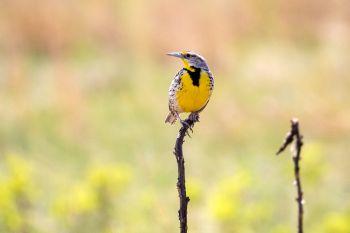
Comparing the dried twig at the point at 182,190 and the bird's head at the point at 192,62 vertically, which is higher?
the bird's head at the point at 192,62

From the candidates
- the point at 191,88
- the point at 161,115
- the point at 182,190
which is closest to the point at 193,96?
the point at 191,88

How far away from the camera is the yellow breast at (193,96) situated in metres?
2.48

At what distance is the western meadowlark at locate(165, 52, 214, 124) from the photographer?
2.48m

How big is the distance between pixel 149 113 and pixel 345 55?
6.55 ft

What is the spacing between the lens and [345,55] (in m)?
7.82

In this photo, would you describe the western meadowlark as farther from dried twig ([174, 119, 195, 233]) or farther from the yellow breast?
dried twig ([174, 119, 195, 233])

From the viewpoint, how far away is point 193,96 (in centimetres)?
249

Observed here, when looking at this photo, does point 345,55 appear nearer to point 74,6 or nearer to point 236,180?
point 74,6

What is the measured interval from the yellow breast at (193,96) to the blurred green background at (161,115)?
1474mm

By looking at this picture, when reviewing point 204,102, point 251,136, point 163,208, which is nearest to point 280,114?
point 251,136

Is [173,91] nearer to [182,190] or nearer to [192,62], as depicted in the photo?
[192,62]

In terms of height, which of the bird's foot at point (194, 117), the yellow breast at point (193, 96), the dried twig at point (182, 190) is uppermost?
the yellow breast at point (193, 96)

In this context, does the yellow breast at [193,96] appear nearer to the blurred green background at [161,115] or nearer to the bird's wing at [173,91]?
the bird's wing at [173,91]

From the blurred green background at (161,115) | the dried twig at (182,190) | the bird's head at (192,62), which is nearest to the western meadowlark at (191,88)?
the bird's head at (192,62)
